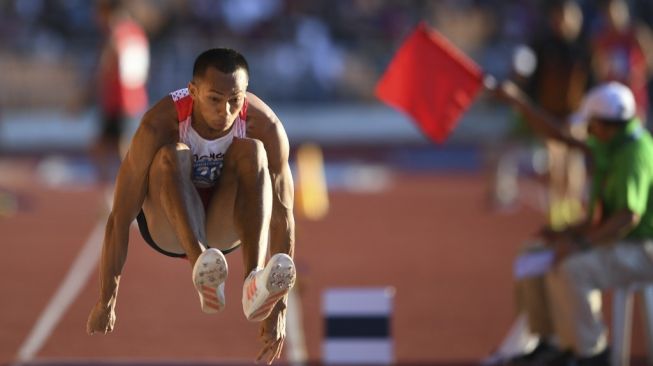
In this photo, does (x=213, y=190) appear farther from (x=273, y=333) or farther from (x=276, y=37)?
(x=276, y=37)

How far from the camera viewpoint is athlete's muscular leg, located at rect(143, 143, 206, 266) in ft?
20.2

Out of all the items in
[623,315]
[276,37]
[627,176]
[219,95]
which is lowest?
[623,315]

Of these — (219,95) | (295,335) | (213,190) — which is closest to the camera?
(219,95)

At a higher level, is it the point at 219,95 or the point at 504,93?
the point at 219,95

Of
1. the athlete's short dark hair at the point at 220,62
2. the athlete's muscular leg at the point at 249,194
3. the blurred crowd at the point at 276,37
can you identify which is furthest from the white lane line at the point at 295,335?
the blurred crowd at the point at 276,37

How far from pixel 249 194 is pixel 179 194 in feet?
1.09

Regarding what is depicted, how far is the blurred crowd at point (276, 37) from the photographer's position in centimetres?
2317

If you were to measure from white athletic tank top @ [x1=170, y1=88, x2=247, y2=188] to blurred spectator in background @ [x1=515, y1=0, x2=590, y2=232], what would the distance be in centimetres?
653

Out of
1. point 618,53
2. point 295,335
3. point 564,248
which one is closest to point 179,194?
point 564,248

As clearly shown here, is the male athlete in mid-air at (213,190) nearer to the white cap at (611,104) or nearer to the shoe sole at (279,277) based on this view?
the shoe sole at (279,277)

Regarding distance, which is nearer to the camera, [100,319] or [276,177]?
[100,319]

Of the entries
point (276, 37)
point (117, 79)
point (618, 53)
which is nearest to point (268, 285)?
point (618, 53)

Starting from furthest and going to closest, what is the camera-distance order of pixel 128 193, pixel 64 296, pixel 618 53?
pixel 618 53, pixel 64 296, pixel 128 193

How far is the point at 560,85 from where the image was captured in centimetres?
1264
